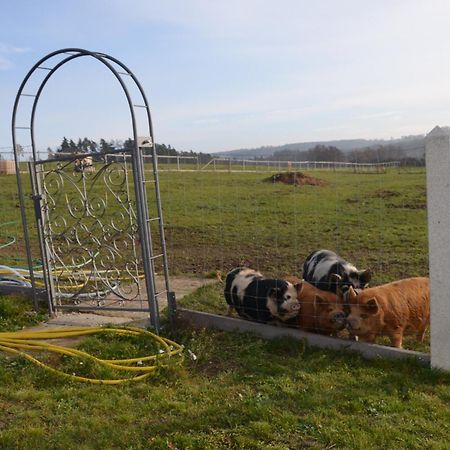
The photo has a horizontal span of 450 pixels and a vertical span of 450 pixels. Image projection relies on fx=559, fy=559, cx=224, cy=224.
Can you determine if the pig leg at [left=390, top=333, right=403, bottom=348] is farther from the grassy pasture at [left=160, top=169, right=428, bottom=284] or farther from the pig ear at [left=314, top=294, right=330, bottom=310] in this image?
the grassy pasture at [left=160, top=169, right=428, bottom=284]

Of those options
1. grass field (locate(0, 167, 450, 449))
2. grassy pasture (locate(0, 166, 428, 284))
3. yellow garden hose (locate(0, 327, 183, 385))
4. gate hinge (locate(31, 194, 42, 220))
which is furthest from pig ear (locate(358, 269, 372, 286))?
gate hinge (locate(31, 194, 42, 220))

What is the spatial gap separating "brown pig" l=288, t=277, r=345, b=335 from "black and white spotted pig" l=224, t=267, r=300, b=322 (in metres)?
0.09

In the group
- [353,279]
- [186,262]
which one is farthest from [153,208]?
[353,279]

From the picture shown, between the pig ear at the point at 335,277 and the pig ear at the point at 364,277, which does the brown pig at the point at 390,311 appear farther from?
the pig ear at the point at 364,277

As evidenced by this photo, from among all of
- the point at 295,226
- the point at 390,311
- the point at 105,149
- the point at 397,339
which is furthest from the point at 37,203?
the point at 295,226

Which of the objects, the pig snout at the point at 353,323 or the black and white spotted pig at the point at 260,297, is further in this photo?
the black and white spotted pig at the point at 260,297

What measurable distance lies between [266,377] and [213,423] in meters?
0.96

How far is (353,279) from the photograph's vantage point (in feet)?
21.4

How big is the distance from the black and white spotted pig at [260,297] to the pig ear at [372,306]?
75cm

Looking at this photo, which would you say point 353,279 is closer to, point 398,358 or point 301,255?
point 398,358

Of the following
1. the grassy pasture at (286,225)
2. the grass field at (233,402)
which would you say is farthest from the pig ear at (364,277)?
the grassy pasture at (286,225)

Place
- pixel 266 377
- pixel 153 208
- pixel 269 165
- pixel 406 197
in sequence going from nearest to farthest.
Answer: pixel 266 377 → pixel 269 165 → pixel 153 208 → pixel 406 197

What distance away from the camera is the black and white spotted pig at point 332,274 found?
254 inches

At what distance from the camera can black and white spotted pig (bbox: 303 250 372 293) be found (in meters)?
6.46
